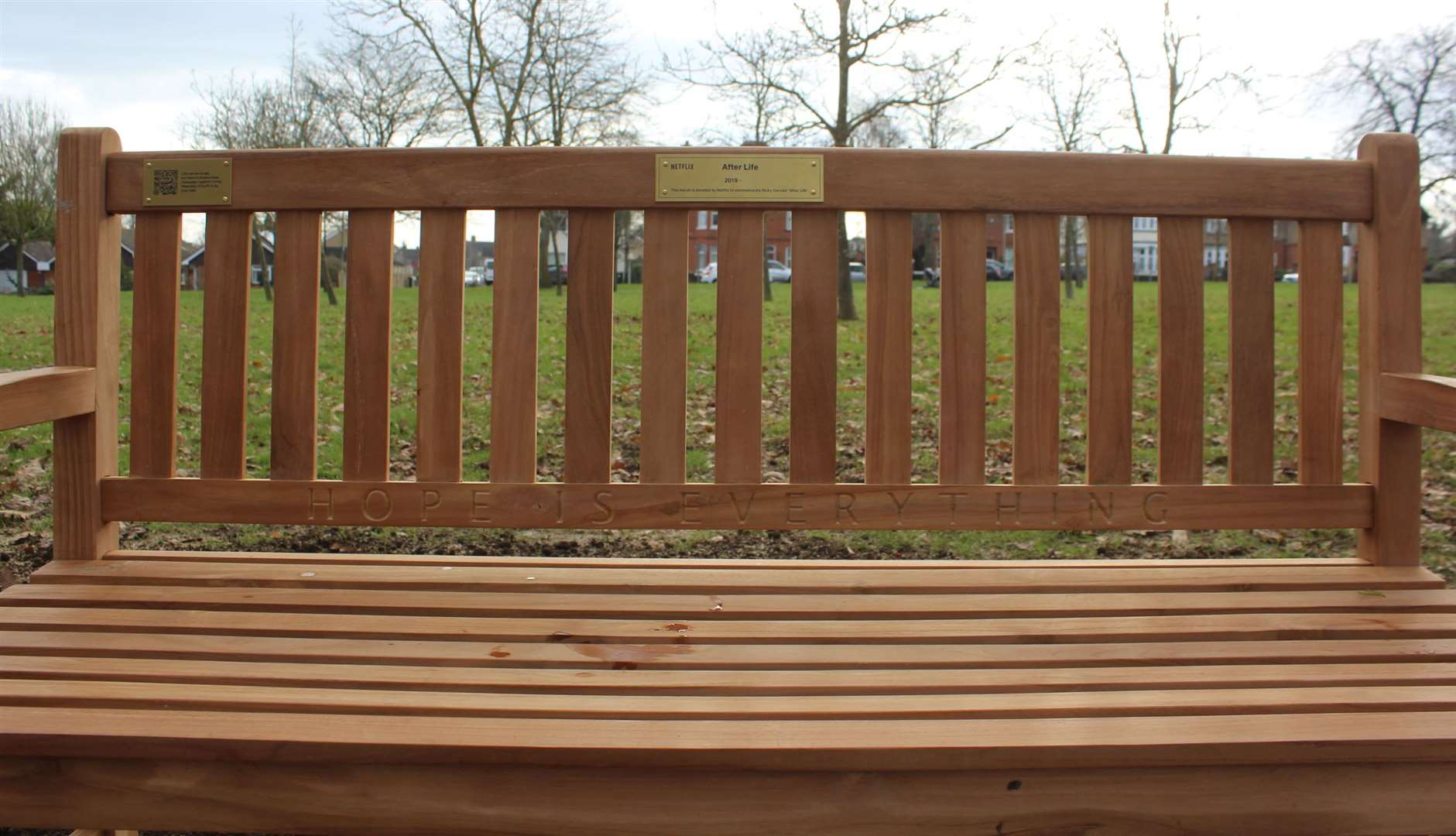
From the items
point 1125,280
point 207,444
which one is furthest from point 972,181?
point 207,444

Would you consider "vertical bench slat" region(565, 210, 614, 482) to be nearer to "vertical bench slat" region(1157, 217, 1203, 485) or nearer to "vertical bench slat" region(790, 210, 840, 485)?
"vertical bench slat" region(790, 210, 840, 485)

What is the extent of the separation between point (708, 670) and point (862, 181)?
3.31 feet

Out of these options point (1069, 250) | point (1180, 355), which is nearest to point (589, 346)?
point (1180, 355)

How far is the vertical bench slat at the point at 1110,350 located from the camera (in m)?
2.15

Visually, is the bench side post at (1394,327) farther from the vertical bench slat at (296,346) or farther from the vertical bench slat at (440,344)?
the vertical bench slat at (296,346)

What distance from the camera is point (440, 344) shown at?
7.06ft

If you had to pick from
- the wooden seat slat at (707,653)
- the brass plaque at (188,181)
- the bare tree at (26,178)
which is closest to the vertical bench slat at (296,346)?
the brass plaque at (188,181)

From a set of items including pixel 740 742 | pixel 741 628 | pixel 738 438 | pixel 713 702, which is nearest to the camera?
pixel 740 742

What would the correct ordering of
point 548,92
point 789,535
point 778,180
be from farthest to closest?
point 548,92, point 789,535, point 778,180

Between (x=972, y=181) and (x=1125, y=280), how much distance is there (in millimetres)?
367

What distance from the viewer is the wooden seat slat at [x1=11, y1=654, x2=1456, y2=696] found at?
151cm

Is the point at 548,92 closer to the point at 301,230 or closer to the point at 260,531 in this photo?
the point at 260,531

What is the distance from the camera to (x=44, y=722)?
1.36 meters

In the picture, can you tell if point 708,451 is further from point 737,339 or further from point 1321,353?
A: point 1321,353
